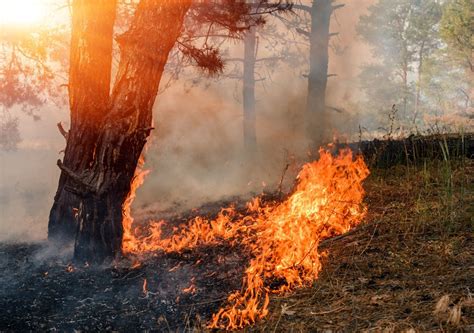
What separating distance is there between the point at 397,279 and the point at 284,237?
5.10 feet

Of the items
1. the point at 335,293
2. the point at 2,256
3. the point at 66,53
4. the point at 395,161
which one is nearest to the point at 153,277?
the point at 335,293

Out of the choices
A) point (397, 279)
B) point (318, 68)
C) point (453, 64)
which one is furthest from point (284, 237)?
point (453, 64)

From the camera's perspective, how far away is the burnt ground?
3.25 meters

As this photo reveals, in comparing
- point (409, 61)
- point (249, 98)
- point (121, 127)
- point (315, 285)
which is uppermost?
point (409, 61)

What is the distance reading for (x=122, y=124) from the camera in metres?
5.35

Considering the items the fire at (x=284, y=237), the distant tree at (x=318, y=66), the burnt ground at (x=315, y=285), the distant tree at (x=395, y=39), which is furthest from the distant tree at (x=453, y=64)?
the burnt ground at (x=315, y=285)

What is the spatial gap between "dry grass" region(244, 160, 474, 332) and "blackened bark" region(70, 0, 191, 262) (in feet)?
8.25

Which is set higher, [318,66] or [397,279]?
[318,66]

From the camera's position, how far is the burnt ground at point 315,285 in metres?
3.25

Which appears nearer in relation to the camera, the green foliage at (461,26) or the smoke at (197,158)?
the smoke at (197,158)

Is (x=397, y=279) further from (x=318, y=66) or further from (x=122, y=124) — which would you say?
(x=318, y=66)

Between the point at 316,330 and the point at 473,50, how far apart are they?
23290 millimetres

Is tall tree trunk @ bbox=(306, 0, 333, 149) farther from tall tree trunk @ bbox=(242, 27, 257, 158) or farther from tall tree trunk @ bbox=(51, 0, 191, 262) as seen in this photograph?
tall tree trunk @ bbox=(51, 0, 191, 262)

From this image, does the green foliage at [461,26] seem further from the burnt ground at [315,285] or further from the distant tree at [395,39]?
the burnt ground at [315,285]
